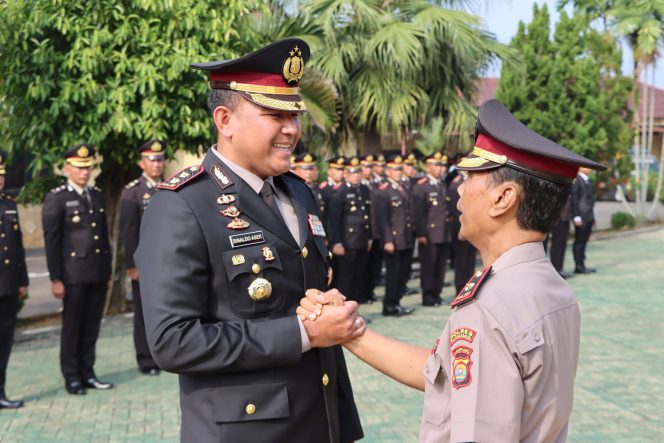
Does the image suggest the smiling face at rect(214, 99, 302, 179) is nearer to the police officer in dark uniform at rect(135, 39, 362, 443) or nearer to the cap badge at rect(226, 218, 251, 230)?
the police officer in dark uniform at rect(135, 39, 362, 443)

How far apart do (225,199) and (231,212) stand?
50mm

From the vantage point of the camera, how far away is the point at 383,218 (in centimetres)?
1112

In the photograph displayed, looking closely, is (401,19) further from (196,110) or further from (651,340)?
(651,340)

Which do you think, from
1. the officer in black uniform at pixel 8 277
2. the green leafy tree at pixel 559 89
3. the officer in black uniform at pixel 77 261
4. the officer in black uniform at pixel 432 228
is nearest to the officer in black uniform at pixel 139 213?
the officer in black uniform at pixel 77 261

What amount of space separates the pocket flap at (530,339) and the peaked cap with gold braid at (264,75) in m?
1.06

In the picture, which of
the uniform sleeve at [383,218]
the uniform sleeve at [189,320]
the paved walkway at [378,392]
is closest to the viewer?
the uniform sleeve at [189,320]

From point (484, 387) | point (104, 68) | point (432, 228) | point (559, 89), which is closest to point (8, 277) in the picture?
point (104, 68)

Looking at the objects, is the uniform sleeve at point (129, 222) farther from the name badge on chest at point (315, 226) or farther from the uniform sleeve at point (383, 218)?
the name badge on chest at point (315, 226)

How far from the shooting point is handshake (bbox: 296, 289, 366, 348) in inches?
99.7

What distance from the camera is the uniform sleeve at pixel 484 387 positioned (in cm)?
197

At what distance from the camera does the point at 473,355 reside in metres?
2.02

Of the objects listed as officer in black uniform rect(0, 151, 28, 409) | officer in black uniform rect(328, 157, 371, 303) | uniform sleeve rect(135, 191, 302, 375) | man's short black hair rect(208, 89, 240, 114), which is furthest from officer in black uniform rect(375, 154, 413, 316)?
uniform sleeve rect(135, 191, 302, 375)

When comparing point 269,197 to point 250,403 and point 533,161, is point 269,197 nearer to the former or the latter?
point 250,403

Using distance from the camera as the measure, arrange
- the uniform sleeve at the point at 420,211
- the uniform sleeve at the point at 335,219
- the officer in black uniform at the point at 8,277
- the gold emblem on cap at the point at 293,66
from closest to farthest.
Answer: the gold emblem on cap at the point at 293,66
the officer in black uniform at the point at 8,277
the uniform sleeve at the point at 335,219
the uniform sleeve at the point at 420,211
